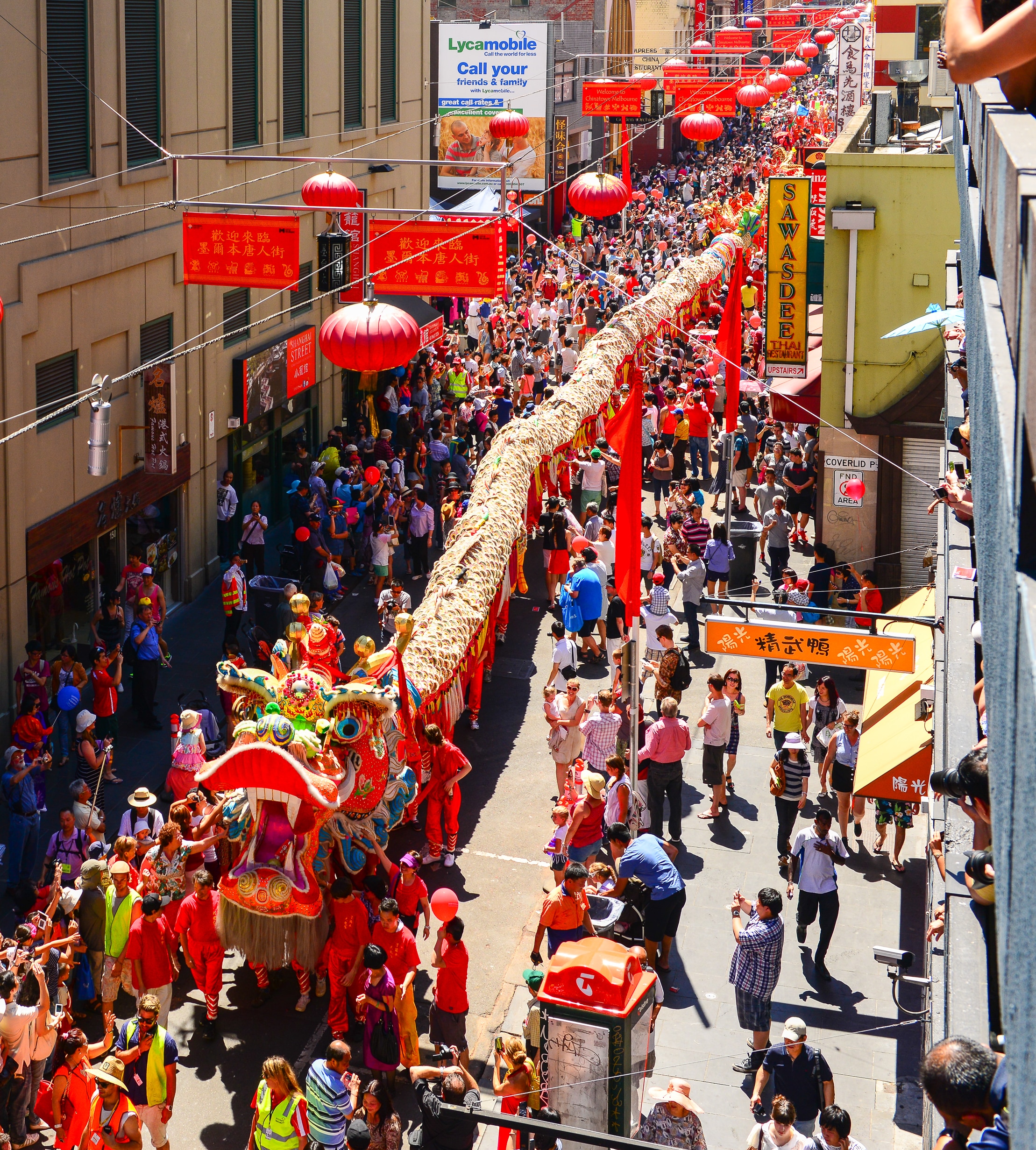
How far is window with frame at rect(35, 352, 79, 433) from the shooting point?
652 inches

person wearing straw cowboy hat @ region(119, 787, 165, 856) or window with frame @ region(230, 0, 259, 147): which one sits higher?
window with frame @ region(230, 0, 259, 147)

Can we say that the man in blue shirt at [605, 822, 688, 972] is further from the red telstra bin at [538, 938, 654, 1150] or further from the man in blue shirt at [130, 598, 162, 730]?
the man in blue shirt at [130, 598, 162, 730]

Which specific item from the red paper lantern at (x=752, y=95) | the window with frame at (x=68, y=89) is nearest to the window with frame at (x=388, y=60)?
the red paper lantern at (x=752, y=95)

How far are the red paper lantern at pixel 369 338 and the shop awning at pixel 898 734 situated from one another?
17.7 ft

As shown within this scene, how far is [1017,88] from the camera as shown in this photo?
12.7ft

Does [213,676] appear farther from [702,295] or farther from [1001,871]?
[702,295]

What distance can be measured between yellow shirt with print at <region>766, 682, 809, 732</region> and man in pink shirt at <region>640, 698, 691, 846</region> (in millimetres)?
1195

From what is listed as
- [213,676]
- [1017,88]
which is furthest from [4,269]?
[1017,88]

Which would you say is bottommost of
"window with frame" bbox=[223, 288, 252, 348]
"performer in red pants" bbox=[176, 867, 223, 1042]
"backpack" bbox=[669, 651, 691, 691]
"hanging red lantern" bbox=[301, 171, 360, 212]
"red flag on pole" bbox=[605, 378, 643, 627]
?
"performer in red pants" bbox=[176, 867, 223, 1042]

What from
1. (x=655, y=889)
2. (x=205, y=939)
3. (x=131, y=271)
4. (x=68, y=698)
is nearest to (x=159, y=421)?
(x=131, y=271)

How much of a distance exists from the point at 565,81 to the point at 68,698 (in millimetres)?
38583

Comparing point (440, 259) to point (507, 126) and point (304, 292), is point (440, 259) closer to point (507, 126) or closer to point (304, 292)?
point (304, 292)

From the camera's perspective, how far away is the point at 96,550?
18.3 meters

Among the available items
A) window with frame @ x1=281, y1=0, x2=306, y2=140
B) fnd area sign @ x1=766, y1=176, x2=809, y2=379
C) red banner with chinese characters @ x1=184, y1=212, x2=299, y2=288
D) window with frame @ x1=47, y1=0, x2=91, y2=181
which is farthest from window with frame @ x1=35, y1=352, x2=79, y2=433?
fnd area sign @ x1=766, y1=176, x2=809, y2=379
